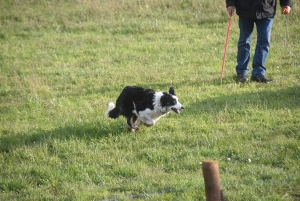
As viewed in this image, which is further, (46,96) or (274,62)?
(274,62)

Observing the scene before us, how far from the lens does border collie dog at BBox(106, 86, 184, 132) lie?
8375 millimetres

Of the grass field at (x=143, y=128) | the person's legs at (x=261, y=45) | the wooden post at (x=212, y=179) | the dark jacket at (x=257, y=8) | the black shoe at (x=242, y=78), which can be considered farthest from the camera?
the black shoe at (x=242, y=78)

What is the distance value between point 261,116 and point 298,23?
290 inches

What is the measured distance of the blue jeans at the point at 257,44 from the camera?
1077 centimetres

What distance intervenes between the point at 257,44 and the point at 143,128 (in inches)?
150

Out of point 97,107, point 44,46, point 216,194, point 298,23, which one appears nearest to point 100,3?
point 44,46

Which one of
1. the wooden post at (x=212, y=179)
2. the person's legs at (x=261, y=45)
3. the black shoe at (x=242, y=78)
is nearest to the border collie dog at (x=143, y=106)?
the black shoe at (x=242, y=78)

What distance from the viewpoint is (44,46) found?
15203 mm

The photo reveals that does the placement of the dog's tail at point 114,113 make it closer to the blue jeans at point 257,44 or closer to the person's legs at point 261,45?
the blue jeans at point 257,44

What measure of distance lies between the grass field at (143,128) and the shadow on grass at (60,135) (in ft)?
0.10

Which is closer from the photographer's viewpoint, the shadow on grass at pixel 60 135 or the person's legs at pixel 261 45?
the shadow on grass at pixel 60 135

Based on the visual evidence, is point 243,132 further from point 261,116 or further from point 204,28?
point 204,28

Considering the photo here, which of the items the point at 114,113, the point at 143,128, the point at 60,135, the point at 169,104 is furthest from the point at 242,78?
the point at 60,135

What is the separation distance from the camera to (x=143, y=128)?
28.2ft
